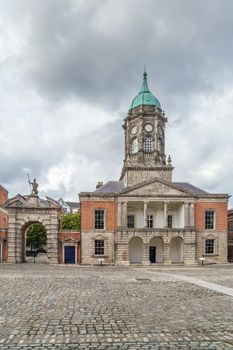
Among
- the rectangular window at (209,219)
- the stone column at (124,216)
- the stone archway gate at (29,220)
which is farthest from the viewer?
the rectangular window at (209,219)

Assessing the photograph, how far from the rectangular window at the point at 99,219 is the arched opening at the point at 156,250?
7.03 m

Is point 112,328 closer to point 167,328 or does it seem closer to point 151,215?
point 167,328

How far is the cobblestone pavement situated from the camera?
8.38 meters

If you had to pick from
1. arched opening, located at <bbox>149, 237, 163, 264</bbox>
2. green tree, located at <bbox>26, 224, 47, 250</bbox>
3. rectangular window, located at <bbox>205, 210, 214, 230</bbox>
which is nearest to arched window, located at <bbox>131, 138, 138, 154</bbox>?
arched opening, located at <bbox>149, 237, 163, 264</bbox>

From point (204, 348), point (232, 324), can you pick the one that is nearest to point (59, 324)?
point (204, 348)

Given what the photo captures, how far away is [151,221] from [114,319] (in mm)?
36546

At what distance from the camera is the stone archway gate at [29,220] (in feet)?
138

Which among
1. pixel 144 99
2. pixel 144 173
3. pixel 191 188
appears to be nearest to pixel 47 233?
pixel 144 173

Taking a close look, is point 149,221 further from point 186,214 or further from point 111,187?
point 111,187

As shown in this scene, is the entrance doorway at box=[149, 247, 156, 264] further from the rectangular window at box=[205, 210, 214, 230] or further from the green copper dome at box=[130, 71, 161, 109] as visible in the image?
the green copper dome at box=[130, 71, 161, 109]

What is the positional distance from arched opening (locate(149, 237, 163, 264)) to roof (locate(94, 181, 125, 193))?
7633mm

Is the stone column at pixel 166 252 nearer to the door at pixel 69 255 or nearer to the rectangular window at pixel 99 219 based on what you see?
the rectangular window at pixel 99 219

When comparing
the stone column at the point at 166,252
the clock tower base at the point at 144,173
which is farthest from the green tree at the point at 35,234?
the stone column at the point at 166,252

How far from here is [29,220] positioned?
4275 cm
